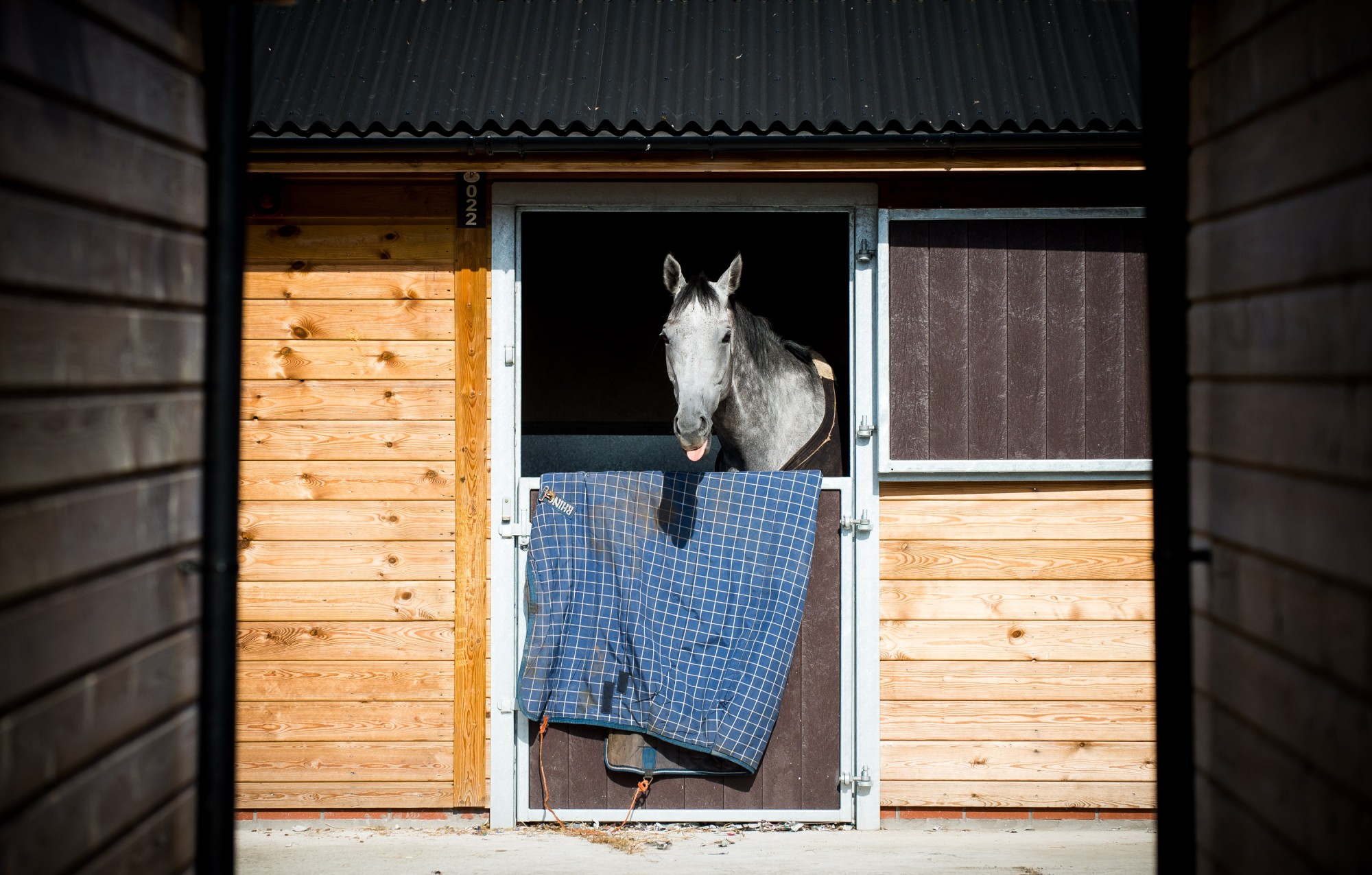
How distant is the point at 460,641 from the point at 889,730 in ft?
5.52

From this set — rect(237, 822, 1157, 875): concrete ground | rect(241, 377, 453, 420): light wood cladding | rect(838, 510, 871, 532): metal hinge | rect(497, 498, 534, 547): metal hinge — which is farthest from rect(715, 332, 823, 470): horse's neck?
rect(237, 822, 1157, 875): concrete ground

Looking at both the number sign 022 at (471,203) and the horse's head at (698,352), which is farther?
the number sign 022 at (471,203)

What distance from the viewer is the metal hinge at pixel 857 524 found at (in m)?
3.76

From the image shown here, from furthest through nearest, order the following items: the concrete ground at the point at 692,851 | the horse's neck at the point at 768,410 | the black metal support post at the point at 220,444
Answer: the horse's neck at the point at 768,410
the concrete ground at the point at 692,851
the black metal support post at the point at 220,444

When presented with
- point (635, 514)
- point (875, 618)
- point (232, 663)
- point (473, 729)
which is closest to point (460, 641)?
point (473, 729)

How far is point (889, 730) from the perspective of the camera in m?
3.80

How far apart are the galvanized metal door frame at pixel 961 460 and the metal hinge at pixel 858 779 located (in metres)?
1.15

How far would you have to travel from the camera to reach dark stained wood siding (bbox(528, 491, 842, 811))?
3.79m

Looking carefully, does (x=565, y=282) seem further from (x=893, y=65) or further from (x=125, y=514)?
(x=125, y=514)

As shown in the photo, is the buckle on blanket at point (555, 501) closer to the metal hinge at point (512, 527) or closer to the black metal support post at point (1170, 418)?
the metal hinge at point (512, 527)

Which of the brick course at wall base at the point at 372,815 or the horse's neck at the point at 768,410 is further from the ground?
the horse's neck at the point at 768,410

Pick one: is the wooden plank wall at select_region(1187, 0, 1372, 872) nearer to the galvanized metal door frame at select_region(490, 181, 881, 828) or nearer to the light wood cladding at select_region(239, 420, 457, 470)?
the galvanized metal door frame at select_region(490, 181, 881, 828)

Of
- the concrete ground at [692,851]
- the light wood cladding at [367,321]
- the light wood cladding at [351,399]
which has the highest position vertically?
the light wood cladding at [367,321]

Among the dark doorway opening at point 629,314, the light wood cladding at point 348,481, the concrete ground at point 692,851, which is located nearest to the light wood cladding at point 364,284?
the light wood cladding at point 348,481
